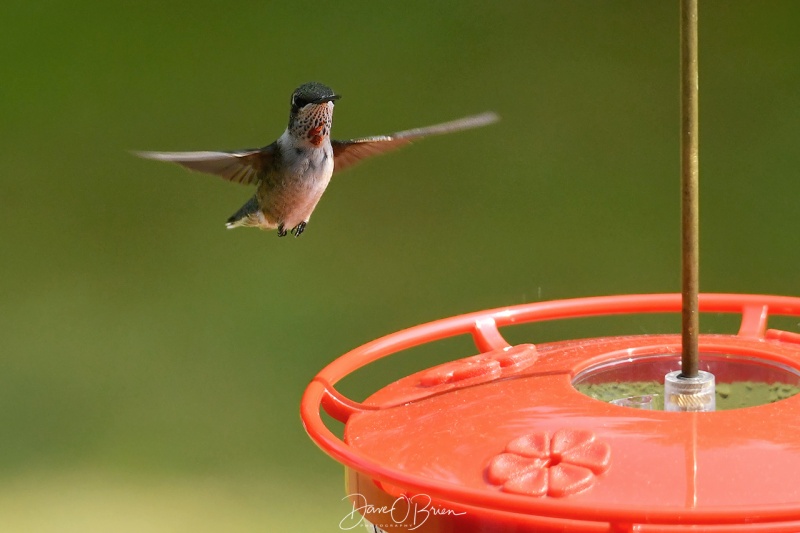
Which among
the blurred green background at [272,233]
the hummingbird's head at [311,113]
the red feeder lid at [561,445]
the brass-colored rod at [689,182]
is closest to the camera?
the red feeder lid at [561,445]

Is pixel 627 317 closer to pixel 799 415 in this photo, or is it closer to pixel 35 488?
pixel 35 488

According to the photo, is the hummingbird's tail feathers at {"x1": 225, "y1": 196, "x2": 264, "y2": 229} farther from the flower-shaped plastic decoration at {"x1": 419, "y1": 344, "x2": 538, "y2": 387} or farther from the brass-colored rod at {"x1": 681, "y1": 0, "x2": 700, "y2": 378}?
the brass-colored rod at {"x1": 681, "y1": 0, "x2": 700, "y2": 378}

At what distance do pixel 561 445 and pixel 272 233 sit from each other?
4271 millimetres

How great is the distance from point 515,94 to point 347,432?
3932 mm

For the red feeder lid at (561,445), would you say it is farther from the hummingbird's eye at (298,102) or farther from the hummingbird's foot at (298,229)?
the hummingbird's foot at (298,229)

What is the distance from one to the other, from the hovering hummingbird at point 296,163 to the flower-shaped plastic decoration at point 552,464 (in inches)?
34.4

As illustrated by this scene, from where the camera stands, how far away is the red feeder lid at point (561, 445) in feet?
4.43

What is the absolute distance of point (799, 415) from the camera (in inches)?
63.7

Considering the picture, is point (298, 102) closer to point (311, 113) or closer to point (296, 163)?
point (311, 113)

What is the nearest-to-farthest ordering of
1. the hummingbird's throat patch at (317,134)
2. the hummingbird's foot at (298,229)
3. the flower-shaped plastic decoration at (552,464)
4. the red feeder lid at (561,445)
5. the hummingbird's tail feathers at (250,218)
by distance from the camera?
the red feeder lid at (561,445), the flower-shaped plastic decoration at (552,464), the hummingbird's throat patch at (317,134), the hummingbird's tail feathers at (250,218), the hummingbird's foot at (298,229)

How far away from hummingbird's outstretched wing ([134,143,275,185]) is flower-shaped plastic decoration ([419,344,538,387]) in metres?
0.59

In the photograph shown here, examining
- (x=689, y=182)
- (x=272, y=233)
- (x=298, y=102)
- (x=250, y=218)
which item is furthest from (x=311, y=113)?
(x=272, y=233)

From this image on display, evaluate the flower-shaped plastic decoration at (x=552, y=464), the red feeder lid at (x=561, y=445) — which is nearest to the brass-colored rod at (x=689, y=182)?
the red feeder lid at (x=561, y=445)

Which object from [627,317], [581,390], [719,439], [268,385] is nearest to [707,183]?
[627,317]
